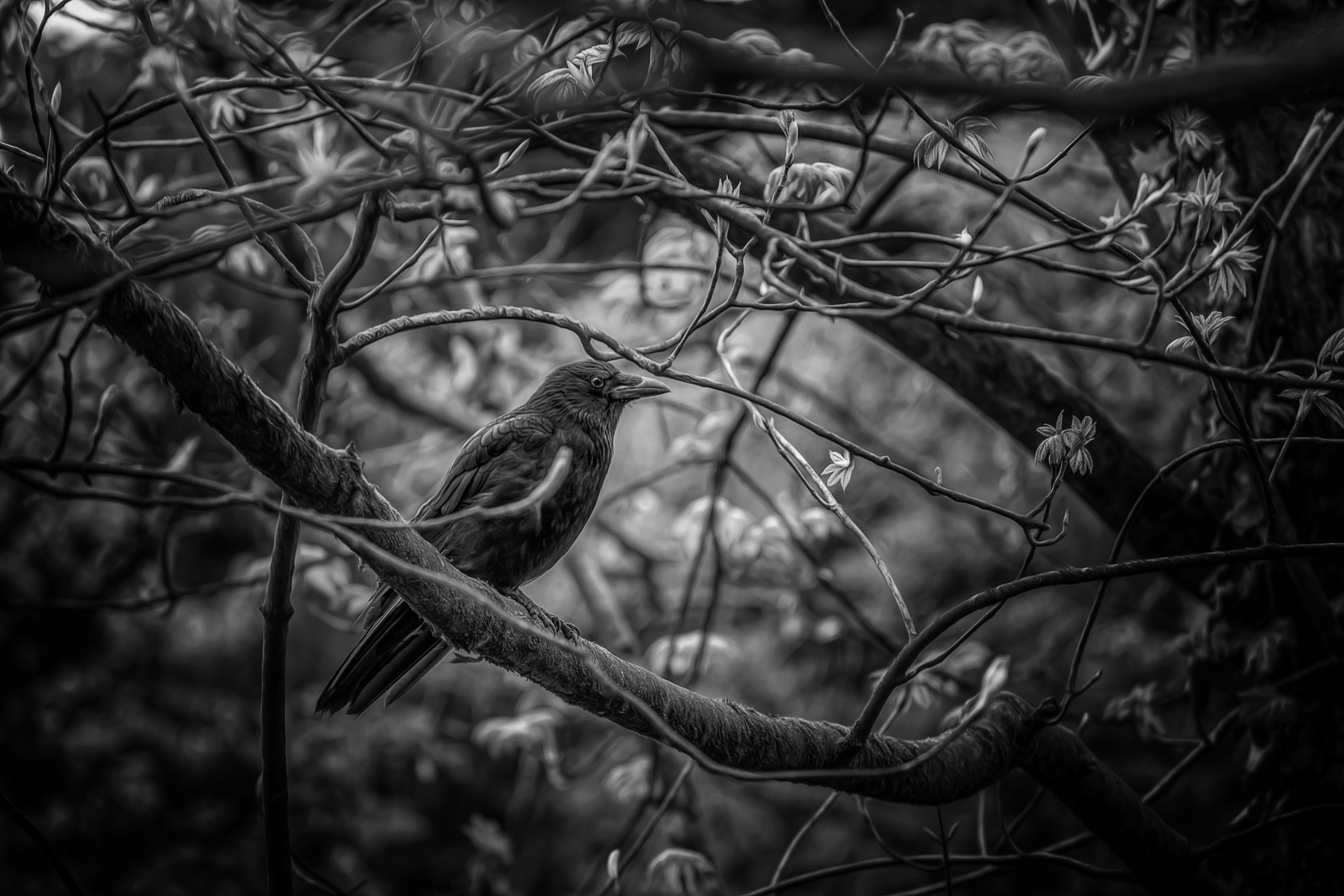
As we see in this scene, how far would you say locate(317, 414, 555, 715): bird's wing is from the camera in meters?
2.81

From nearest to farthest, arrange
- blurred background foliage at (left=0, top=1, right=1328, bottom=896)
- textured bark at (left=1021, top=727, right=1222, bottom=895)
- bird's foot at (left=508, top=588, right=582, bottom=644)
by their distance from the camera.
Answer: textured bark at (left=1021, top=727, right=1222, bottom=895) < bird's foot at (left=508, top=588, right=582, bottom=644) < blurred background foliage at (left=0, top=1, right=1328, bottom=896)

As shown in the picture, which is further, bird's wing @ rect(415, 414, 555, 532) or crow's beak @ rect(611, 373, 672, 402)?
crow's beak @ rect(611, 373, 672, 402)

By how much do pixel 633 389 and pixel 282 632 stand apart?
1.59m

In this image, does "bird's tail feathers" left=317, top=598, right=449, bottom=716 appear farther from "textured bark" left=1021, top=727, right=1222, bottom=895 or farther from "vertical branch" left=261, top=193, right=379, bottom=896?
"textured bark" left=1021, top=727, right=1222, bottom=895

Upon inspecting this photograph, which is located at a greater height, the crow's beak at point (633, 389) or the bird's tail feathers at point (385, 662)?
the crow's beak at point (633, 389)

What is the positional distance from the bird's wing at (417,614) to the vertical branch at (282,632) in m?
0.35

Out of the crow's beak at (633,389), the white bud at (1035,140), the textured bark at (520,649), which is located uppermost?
the crow's beak at (633,389)

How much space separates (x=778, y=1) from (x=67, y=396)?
3.59 m

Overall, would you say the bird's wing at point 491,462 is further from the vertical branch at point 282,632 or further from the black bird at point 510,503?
the vertical branch at point 282,632

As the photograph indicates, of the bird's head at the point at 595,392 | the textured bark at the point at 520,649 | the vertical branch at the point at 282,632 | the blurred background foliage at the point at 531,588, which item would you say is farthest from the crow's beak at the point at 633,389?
the vertical branch at the point at 282,632

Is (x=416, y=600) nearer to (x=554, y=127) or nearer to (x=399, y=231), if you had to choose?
(x=554, y=127)

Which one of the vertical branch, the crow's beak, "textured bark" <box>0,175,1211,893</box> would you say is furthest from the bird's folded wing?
the vertical branch

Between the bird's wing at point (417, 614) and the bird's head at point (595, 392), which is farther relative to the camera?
the bird's head at point (595, 392)

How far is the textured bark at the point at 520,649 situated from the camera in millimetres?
1642
